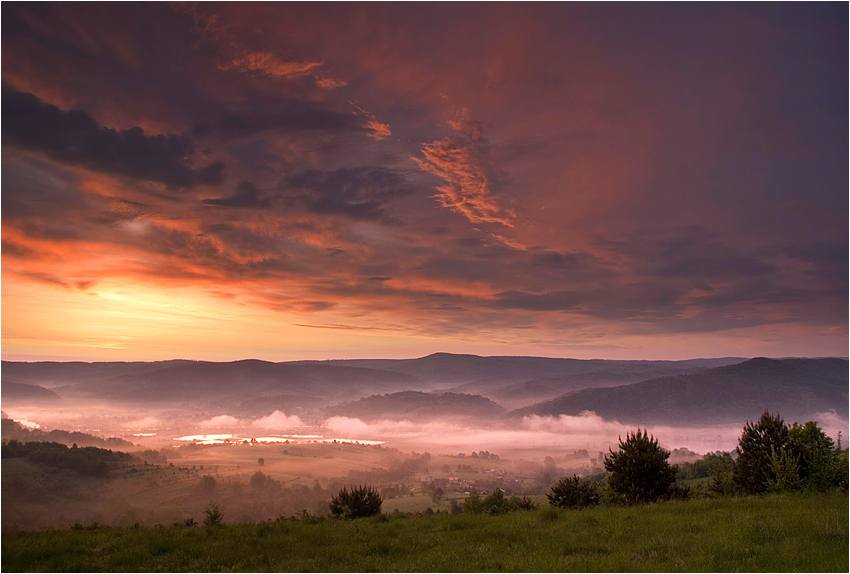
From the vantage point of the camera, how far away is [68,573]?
47.8 ft

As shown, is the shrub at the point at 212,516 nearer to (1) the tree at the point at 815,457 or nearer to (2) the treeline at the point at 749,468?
(2) the treeline at the point at 749,468

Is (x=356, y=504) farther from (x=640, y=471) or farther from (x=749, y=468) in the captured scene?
(x=749, y=468)

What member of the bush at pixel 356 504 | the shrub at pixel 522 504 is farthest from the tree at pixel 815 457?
the bush at pixel 356 504

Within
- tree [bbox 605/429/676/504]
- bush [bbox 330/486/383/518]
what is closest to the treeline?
tree [bbox 605/429/676/504]

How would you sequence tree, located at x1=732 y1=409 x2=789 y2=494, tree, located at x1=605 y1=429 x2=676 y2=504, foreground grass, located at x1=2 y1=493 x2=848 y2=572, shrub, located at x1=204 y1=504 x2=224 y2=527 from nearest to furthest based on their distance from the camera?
foreground grass, located at x1=2 y1=493 x2=848 y2=572 → shrub, located at x1=204 y1=504 x2=224 y2=527 → tree, located at x1=732 y1=409 x2=789 y2=494 → tree, located at x1=605 y1=429 x2=676 y2=504

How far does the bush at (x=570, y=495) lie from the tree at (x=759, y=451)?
9211 mm

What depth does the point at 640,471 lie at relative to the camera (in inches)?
1217

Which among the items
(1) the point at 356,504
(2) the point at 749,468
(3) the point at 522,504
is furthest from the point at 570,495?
(1) the point at 356,504

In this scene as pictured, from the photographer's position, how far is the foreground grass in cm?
1391

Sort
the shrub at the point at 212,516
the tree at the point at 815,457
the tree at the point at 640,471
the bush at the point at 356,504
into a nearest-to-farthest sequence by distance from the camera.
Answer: the tree at the point at 815,457
the shrub at the point at 212,516
the bush at the point at 356,504
the tree at the point at 640,471

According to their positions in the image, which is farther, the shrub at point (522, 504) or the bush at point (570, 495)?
the bush at point (570, 495)

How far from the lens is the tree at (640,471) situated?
30484mm

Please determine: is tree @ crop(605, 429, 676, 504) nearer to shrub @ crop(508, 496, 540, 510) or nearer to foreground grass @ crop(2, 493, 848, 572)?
shrub @ crop(508, 496, 540, 510)

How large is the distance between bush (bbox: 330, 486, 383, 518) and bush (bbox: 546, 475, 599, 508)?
12.2m
